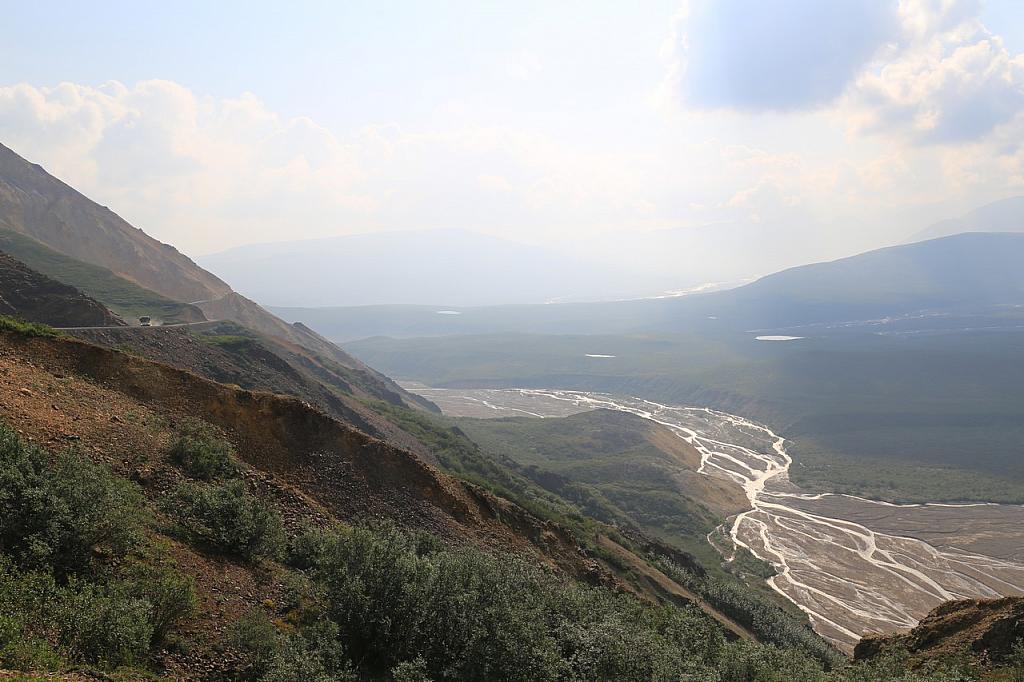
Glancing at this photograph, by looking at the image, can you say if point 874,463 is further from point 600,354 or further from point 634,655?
point 600,354

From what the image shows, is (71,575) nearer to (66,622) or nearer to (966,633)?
(66,622)

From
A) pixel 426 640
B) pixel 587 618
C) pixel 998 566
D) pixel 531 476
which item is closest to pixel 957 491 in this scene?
pixel 998 566

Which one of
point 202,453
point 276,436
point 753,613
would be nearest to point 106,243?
point 276,436

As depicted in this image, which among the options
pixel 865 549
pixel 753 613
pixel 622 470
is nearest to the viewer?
pixel 753 613

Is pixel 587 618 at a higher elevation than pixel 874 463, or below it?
higher

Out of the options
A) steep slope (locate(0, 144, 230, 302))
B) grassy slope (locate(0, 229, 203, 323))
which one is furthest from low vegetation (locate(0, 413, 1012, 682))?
steep slope (locate(0, 144, 230, 302))

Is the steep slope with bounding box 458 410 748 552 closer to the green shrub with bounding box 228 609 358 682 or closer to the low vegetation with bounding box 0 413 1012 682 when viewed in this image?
the low vegetation with bounding box 0 413 1012 682

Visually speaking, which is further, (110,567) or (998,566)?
(998,566)
